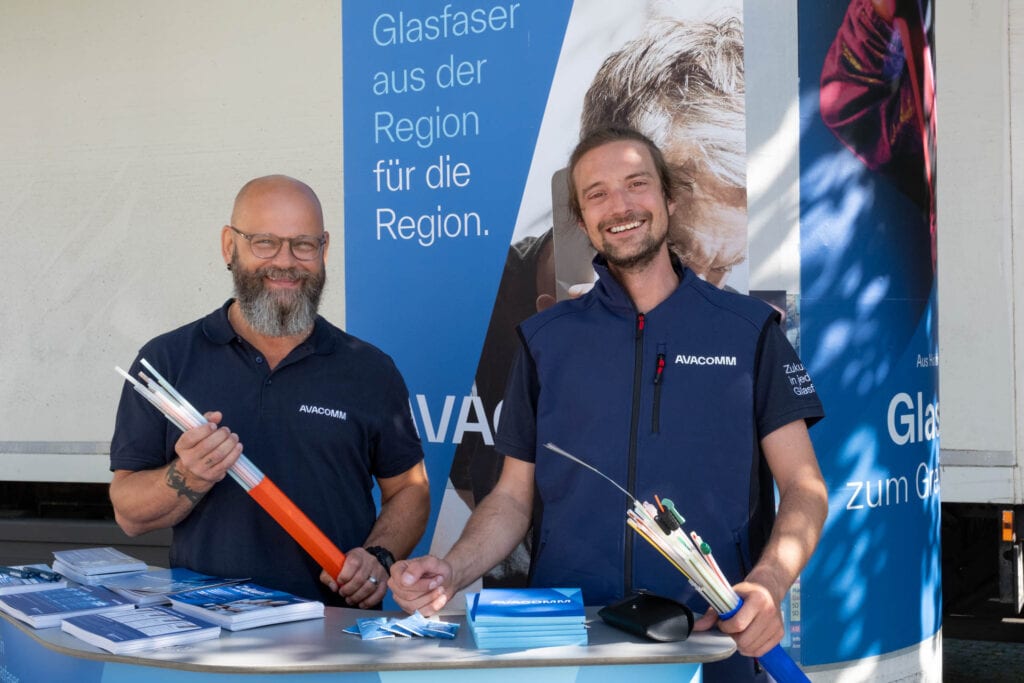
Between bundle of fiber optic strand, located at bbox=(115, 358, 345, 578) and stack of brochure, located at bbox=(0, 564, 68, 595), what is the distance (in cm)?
43

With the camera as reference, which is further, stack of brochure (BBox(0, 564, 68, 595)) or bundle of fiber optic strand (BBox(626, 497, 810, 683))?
stack of brochure (BBox(0, 564, 68, 595))

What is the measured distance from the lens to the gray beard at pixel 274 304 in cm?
280

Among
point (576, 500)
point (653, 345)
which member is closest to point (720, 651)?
point (576, 500)

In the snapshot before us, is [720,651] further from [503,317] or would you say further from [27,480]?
[27,480]

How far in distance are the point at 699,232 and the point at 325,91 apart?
160 cm

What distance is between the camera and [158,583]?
238 centimetres

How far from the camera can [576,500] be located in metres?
2.32

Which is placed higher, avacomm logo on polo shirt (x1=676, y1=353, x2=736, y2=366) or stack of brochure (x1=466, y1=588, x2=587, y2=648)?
avacomm logo on polo shirt (x1=676, y1=353, x2=736, y2=366)

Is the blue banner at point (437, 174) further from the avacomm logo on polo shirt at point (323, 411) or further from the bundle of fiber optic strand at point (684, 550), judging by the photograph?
the bundle of fiber optic strand at point (684, 550)

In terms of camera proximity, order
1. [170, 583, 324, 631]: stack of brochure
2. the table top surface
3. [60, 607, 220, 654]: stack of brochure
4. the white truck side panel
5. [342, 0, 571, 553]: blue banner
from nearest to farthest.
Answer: the table top surface
[60, 607, 220, 654]: stack of brochure
[170, 583, 324, 631]: stack of brochure
[342, 0, 571, 553]: blue banner
the white truck side panel

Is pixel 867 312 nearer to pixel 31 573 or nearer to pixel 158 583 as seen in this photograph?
pixel 158 583

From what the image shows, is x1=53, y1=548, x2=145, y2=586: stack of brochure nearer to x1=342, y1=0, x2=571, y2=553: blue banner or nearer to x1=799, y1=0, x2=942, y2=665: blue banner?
x1=342, y1=0, x2=571, y2=553: blue banner

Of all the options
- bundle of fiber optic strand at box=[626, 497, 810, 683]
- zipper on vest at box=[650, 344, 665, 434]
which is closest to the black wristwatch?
zipper on vest at box=[650, 344, 665, 434]

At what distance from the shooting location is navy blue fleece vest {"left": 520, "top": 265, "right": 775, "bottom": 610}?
227 cm
